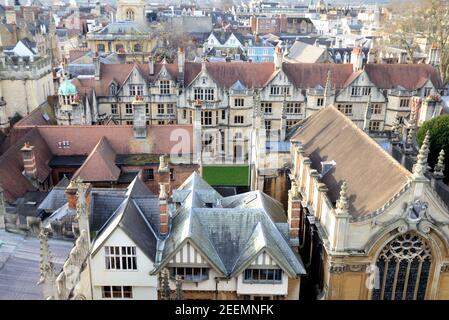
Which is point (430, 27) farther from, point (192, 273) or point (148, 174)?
point (192, 273)

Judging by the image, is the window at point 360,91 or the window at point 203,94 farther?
the window at point 360,91

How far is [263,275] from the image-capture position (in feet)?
61.2

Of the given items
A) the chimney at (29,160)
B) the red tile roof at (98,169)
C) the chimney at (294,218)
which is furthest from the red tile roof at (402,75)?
the chimney at (29,160)

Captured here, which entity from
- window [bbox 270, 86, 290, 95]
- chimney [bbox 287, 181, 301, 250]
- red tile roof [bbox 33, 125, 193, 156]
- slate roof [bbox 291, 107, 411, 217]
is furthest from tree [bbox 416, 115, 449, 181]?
chimney [bbox 287, 181, 301, 250]

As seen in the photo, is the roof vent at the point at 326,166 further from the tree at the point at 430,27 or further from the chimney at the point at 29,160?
the tree at the point at 430,27

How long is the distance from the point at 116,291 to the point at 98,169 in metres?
10.5

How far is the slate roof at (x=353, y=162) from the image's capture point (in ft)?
61.6

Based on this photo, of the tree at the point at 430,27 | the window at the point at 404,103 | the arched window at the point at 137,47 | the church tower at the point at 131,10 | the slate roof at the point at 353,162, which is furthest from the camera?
the church tower at the point at 131,10

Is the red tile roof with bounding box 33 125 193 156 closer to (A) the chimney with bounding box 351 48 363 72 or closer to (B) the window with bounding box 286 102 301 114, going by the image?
(B) the window with bounding box 286 102 301 114

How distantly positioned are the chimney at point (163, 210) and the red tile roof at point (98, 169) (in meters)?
9.01

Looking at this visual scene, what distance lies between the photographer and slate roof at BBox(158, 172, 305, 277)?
1820 cm

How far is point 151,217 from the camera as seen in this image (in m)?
19.9

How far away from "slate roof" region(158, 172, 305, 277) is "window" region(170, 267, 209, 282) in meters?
0.75

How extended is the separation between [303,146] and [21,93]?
24.9 metres
